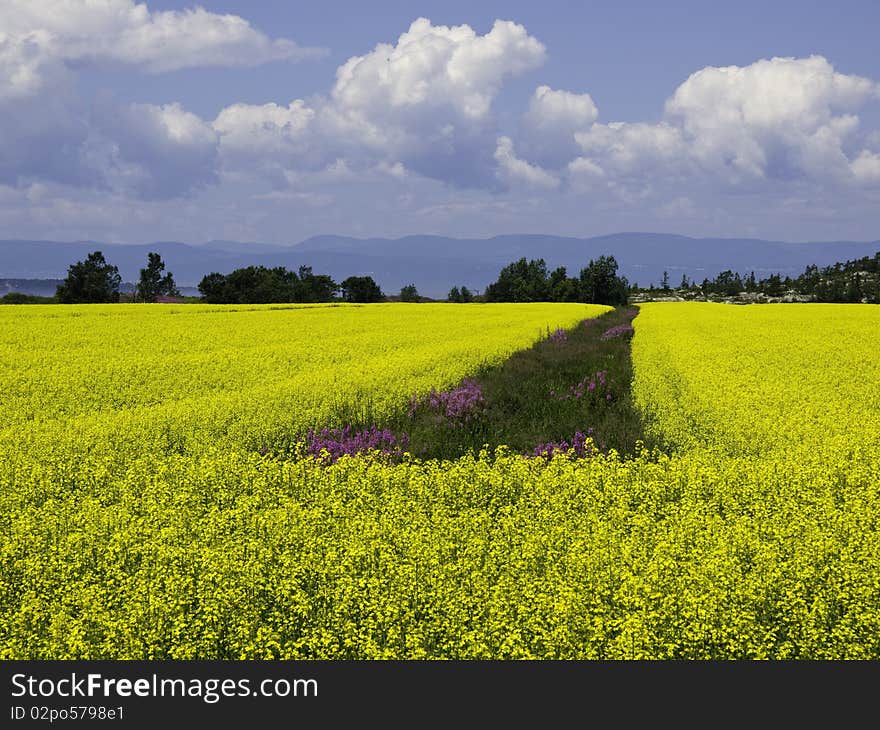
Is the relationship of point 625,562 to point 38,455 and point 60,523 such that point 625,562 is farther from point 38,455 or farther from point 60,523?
point 38,455

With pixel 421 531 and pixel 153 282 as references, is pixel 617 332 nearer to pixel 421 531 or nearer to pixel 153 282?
pixel 421 531

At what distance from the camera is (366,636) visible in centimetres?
528

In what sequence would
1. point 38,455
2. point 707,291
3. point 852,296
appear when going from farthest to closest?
point 707,291 → point 852,296 → point 38,455

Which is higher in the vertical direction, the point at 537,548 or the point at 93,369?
the point at 93,369

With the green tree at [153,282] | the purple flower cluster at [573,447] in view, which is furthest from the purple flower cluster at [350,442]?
the green tree at [153,282]

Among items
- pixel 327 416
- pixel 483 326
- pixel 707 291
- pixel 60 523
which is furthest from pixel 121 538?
pixel 707 291

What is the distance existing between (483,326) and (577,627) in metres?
27.9

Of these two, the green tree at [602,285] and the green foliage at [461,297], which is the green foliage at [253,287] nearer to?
the green foliage at [461,297]

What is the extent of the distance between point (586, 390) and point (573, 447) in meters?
4.58

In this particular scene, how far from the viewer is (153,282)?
104938 millimetres

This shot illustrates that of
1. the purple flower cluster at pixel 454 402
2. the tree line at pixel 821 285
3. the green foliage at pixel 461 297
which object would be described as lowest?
the purple flower cluster at pixel 454 402

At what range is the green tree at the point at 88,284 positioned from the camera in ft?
281

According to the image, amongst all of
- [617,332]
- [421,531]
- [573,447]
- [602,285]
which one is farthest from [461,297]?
[421,531]

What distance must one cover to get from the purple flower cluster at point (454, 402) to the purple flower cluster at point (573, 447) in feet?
7.25
